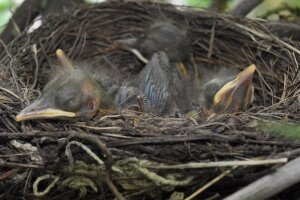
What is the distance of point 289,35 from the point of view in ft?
8.93

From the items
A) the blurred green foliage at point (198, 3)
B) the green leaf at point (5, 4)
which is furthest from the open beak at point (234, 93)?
the green leaf at point (5, 4)

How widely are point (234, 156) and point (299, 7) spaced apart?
1.26 m

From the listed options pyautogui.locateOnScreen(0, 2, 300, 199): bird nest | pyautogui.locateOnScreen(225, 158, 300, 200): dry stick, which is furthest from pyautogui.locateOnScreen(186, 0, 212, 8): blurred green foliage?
pyautogui.locateOnScreen(225, 158, 300, 200): dry stick

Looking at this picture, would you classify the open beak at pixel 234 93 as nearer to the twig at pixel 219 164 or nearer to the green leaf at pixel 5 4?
the twig at pixel 219 164

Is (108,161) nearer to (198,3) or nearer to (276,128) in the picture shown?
(276,128)

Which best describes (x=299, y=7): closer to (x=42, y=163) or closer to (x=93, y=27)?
(x=93, y=27)

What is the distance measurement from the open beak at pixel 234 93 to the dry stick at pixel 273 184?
0.76 meters

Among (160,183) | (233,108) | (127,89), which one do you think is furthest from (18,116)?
(233,108)

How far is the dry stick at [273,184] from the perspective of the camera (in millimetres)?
1480

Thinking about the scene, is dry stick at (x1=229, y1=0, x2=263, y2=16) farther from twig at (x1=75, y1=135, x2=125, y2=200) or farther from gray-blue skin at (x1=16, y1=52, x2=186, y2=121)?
twig at (x1=75, y1=135, x2=125, y2=200)

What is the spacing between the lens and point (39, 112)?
74.6 inches

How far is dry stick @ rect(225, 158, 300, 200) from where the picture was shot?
148 cm

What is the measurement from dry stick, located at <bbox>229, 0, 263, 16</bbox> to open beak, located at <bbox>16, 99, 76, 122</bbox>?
1.09m

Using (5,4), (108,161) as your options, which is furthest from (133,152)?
(5,4)
